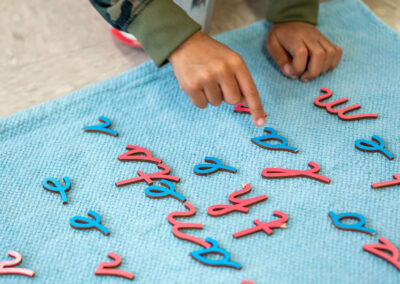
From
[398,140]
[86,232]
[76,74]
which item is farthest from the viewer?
[76,74]

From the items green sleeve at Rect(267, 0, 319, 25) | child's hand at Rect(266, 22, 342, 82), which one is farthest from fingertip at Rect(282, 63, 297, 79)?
green sleeve at Rect(267, 0, 319, 25)

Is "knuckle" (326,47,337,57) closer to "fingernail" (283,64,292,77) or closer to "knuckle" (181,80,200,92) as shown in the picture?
"fingernail" (283,64,292,77)

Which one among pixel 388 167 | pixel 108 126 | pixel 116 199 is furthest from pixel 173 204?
pixel 388 167

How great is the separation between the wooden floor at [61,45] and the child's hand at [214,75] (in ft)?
0.83

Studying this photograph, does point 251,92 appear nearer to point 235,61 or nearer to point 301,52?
point 235,61

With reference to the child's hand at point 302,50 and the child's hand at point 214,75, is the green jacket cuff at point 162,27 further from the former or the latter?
the child's hand at point 302,50

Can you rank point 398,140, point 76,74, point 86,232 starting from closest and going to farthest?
1. point 86,232
2. point 398,140
3. point 76,74

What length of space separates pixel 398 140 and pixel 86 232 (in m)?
0.51

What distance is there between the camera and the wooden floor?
855 mm

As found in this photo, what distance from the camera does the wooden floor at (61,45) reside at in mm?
855

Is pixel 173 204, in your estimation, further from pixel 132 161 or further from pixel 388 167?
pixel 388 167

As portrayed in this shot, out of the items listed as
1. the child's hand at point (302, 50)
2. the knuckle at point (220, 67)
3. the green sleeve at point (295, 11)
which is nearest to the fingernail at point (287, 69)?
the child's hand at point (302, 50)

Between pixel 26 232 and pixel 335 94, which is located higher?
pixel 335 94

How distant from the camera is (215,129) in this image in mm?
760
